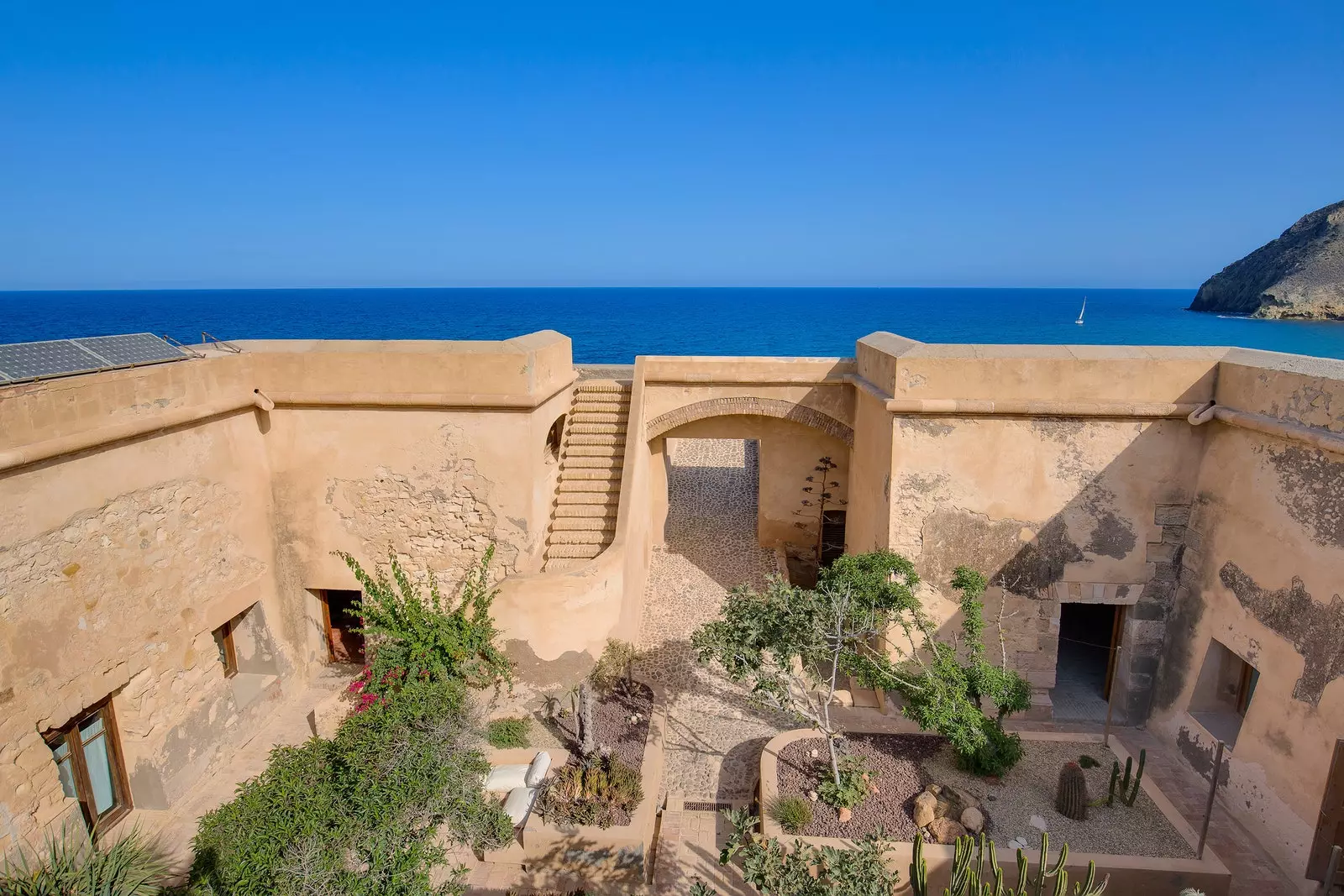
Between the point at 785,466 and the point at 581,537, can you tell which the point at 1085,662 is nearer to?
the point at 785,466

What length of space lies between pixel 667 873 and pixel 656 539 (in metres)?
7.27

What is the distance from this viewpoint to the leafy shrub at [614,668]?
29.0 ft

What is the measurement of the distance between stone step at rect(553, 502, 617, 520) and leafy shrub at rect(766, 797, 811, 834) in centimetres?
464

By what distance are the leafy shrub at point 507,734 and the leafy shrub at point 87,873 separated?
3.10 metres

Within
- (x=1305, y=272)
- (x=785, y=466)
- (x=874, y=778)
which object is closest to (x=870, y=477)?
(x=785, y=466)

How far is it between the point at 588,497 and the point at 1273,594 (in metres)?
8.18

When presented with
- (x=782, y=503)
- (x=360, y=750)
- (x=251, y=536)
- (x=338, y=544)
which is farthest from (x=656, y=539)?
(x=360, y=750)

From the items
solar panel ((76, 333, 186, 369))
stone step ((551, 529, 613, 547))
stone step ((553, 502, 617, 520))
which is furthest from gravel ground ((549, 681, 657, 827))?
solar panel ((76, 333, 186, 369))

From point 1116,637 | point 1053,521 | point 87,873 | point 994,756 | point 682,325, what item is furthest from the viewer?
point 682,325

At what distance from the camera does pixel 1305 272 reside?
200ft

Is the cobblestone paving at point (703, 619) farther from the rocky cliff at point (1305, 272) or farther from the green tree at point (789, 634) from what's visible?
the rocky cliff at point (1305, 272)

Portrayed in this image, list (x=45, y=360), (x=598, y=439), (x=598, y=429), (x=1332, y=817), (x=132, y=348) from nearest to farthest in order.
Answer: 1. (x=1332, y=817)
2. (x=45, y=360)
3. (x=132, y=348)
4. (x=598, y=439)
5. (x=598, y=429)

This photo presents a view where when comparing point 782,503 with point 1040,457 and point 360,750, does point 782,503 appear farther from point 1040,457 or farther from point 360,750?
point 360,750

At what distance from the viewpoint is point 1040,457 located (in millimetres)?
8594
